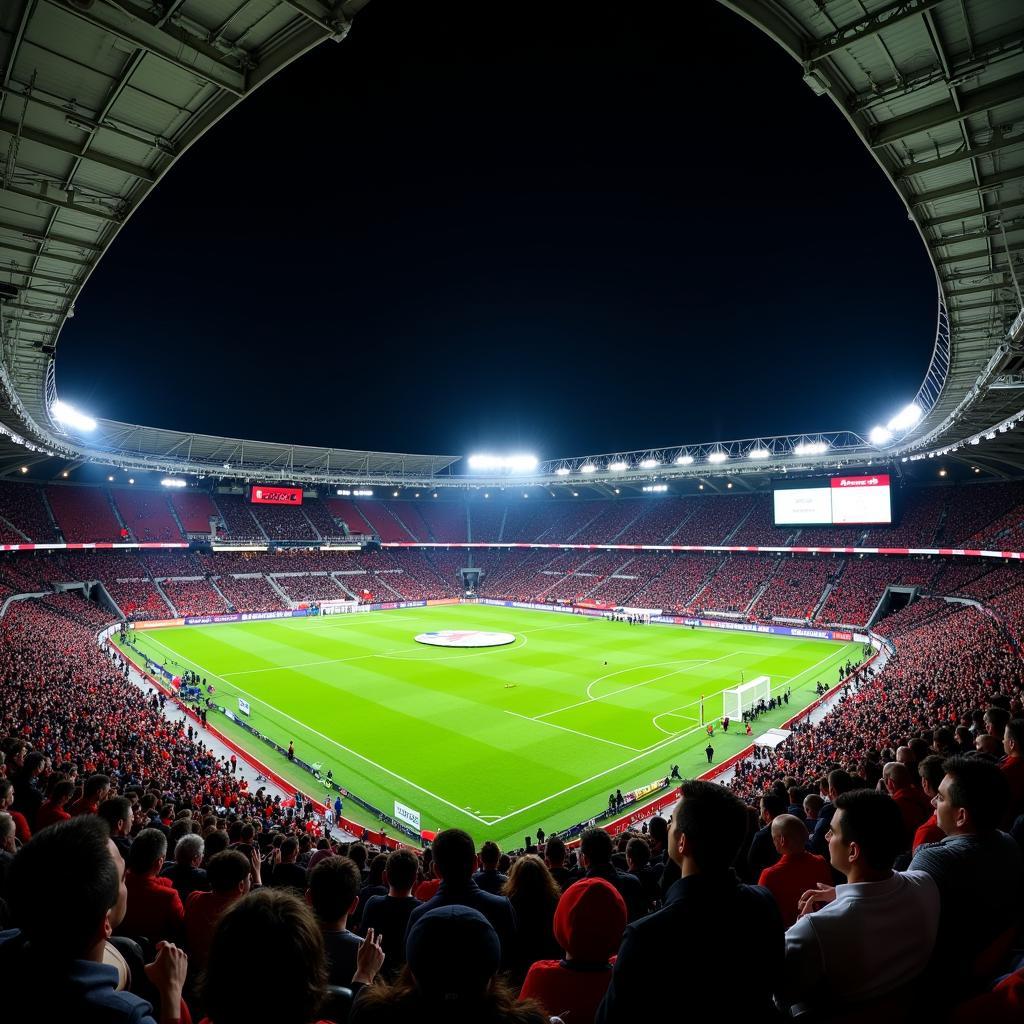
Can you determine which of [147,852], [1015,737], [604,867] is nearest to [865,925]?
[604,867]

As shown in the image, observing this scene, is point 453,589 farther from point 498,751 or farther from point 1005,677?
point 1005,677

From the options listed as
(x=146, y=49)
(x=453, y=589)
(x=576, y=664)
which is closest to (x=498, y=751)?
(x=576, y=664)

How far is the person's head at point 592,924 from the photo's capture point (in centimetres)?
395

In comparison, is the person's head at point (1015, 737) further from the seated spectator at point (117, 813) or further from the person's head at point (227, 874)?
the seated spectator at point (117, 813)

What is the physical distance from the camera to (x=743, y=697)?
32.0 metres

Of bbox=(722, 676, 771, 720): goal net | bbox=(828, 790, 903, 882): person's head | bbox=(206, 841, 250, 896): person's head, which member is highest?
bbox=(828, 790, 903, 882): person's head

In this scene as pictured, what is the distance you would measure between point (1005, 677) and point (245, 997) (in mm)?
24177

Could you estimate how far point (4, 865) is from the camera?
17.7 feet

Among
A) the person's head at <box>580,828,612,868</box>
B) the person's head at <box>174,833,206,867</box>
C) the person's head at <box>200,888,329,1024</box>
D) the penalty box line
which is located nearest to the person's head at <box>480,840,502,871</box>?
the person's head at <box>580,828,612,868</box>

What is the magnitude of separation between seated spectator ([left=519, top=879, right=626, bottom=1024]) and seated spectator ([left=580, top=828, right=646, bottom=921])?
1917 mm

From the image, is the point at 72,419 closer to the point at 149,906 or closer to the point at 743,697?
the point at 743,697

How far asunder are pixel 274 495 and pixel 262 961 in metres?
78.5

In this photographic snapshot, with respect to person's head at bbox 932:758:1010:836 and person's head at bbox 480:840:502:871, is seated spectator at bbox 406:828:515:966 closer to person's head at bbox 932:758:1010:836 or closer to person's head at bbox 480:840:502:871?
person's head at bbox 932:758:1010:836

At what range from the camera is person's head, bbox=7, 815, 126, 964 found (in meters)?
2.29
